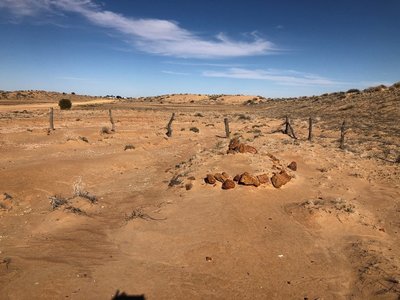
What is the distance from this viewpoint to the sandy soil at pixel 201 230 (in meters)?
7.56

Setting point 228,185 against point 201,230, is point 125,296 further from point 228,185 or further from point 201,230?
point 228,185

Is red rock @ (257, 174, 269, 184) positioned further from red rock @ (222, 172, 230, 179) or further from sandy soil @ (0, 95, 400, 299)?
red rock @ (222, 172, 230, 179)

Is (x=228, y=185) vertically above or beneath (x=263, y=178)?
beneath

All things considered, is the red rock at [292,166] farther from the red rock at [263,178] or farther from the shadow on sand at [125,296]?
the shadow on sand at [125,296]

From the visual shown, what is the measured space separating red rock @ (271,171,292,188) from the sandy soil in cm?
32

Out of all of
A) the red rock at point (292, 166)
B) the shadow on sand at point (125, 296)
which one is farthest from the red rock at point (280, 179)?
the shadow on sand at point (125, 296)

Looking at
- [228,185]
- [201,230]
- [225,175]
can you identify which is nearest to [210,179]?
[225,175]

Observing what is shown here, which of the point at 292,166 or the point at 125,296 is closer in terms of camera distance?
the point at 125,296

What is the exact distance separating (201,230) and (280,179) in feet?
16.0

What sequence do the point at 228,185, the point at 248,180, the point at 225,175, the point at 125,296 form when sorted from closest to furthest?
the point at 125,296 → the point at 228,185 → the point at 248,180 → the point at 225,175

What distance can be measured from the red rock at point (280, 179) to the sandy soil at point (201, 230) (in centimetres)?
32

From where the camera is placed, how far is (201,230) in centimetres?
1041

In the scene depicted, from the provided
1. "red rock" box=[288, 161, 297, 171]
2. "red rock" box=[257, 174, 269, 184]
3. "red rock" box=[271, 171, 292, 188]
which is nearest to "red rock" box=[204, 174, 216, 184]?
"red rock" box=[257, 174, 269, 184]

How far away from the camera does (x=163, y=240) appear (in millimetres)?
9883
